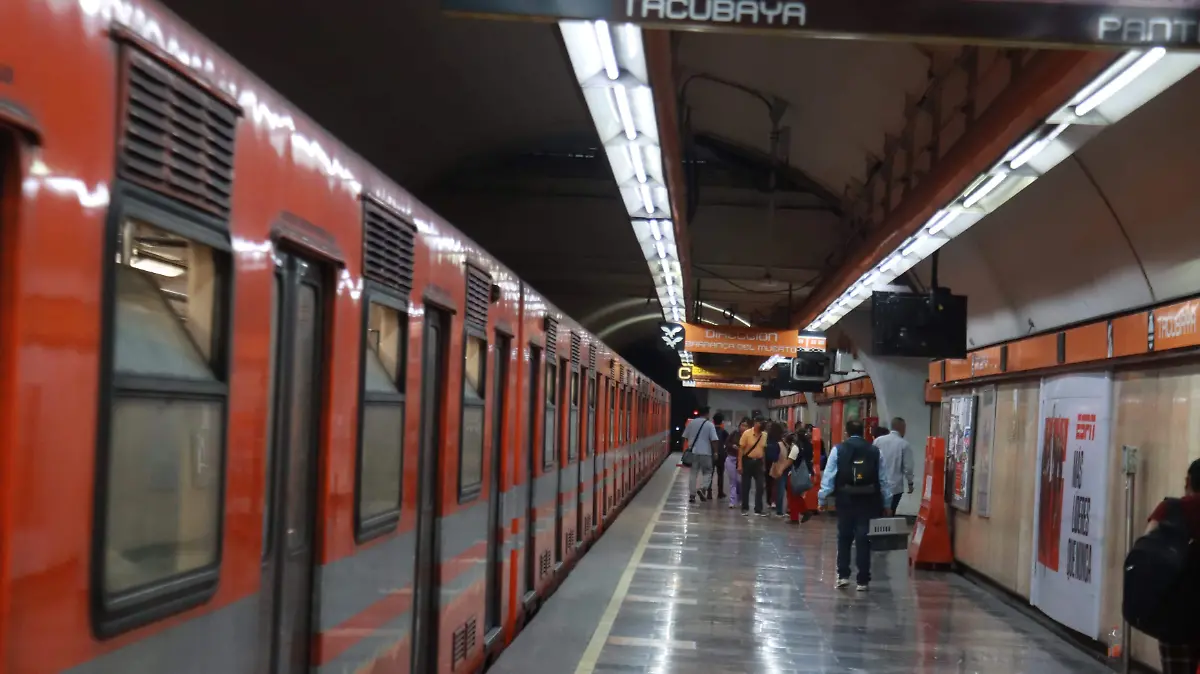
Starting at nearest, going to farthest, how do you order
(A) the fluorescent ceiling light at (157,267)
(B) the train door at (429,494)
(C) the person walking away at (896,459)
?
(A) the fluorescent ceiling light at (157,267), (B) the train door at (429,494), (C) the person walking away at (896,459)

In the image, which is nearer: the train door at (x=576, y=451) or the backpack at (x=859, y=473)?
the train door at (x=576, y=451)

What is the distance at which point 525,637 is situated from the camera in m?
8.70

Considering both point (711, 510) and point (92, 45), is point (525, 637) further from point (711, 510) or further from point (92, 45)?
point (711, 510)

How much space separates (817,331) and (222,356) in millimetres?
17476

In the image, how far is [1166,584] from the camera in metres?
5.48

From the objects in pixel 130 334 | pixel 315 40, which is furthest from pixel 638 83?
pixel 315 40

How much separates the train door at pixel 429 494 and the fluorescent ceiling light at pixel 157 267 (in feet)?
8.30

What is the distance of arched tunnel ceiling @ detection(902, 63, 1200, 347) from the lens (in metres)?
7.79

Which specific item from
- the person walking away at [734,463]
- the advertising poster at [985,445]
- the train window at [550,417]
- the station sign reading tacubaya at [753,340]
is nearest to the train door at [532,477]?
the train window at [550,417]

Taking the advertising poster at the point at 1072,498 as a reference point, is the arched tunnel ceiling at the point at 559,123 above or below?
above

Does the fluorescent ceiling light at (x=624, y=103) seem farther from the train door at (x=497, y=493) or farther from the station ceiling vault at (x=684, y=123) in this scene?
the train door at (x=497, y=493)

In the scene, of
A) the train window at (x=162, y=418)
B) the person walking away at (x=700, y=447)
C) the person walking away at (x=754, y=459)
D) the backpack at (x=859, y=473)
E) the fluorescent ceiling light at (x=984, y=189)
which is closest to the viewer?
the train window at (x=162, y=418)

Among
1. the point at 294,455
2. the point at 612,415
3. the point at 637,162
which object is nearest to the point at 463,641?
the point at 294,455

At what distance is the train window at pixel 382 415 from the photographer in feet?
14.4
